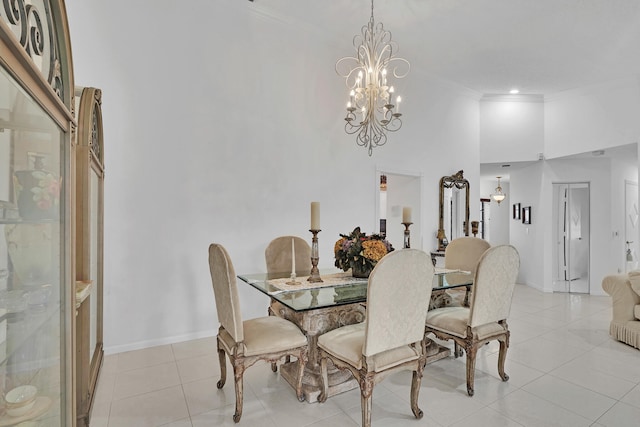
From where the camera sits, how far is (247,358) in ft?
6.64

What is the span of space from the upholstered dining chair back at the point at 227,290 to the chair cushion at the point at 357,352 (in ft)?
1.84

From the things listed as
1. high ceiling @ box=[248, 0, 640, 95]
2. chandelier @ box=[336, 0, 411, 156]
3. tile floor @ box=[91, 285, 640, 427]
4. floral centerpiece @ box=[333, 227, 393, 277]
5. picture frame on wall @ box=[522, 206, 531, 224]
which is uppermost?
high ceiling @ box=[248, 0, 640, 95]

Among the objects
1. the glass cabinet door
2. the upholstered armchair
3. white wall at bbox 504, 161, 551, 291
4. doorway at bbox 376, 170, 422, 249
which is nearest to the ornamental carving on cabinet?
the glass cabinet door

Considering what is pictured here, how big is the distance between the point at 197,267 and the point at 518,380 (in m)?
3.04

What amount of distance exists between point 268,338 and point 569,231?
666cm

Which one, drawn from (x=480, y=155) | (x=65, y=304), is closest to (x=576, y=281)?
(x=480, y=155)

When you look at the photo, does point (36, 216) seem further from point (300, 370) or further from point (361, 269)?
point (361, 269)

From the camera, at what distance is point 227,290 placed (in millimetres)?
1994

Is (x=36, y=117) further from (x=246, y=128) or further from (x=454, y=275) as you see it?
(x=454, y=275)

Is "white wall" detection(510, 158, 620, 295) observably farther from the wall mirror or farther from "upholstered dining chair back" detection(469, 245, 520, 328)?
Result: "upholstered dining chair back" detection(469, 245, 520, 328)

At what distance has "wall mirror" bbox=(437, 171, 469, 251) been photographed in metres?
5.58

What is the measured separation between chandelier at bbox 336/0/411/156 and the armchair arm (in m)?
2.96

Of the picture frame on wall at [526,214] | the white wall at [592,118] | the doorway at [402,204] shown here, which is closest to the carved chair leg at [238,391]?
the doorway at [402,204]

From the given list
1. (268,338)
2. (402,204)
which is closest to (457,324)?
(268,338)
